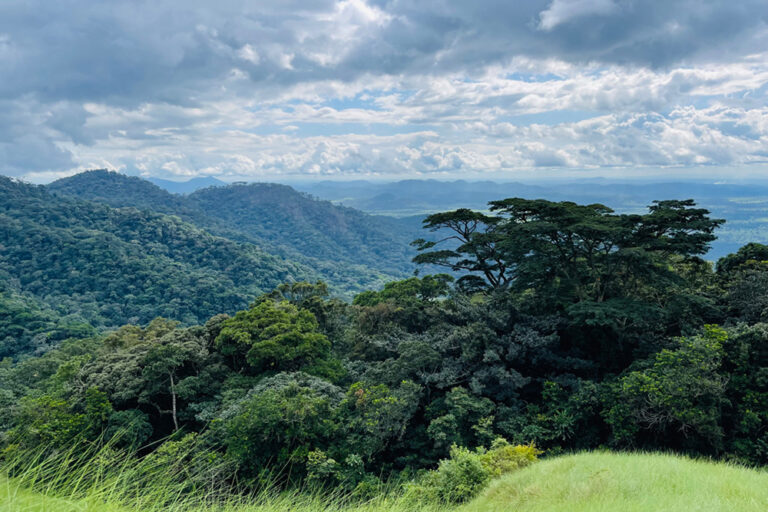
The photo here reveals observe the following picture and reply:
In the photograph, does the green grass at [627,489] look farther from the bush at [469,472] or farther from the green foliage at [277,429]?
the green foliage at [277,429]

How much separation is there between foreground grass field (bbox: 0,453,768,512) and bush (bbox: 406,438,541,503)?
91 cm

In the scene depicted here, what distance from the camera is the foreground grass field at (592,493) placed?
2921 mm

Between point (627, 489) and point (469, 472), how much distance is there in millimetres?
3610

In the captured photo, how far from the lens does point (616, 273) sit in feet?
55.3

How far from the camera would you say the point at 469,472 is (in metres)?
8.42

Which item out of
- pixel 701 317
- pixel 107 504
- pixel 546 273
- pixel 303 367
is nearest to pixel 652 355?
pixel 701 317

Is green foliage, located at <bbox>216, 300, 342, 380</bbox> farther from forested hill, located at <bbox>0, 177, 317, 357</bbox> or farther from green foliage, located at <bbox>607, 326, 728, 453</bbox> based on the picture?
forested hill, located at <bbox>0, 177, 317, 357</bbox>

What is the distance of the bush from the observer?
7.82 meters

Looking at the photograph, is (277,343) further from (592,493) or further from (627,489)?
(627,489)

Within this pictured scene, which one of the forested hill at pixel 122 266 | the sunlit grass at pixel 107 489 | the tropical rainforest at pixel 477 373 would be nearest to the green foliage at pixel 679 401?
Answer: the tropical rainforest at pixel 477 373

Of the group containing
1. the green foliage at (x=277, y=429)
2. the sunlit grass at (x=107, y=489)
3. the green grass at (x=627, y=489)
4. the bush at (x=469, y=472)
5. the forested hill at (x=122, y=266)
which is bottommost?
the forested hill at (x=122, y=266)

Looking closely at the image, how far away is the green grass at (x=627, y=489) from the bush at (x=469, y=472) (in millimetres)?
908

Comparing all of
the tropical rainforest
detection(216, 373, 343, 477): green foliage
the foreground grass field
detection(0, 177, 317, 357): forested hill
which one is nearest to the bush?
the tropical rainforest

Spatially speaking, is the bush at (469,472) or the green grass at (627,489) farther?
the bush at (469,472)
